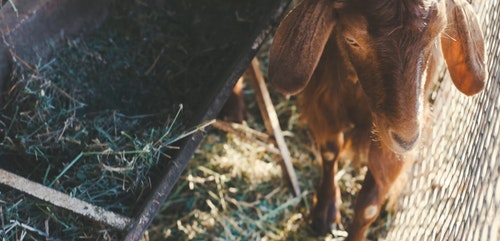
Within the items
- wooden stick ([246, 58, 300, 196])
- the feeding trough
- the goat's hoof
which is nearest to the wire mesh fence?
the goat's hoof

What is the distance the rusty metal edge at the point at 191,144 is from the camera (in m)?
3.24

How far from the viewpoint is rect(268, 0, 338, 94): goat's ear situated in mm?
3139

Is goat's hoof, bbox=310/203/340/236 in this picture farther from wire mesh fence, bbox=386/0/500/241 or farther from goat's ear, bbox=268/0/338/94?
goat's ear, bbox=268/0/338/94

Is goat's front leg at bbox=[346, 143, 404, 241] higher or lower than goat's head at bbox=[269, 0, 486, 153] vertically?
lower

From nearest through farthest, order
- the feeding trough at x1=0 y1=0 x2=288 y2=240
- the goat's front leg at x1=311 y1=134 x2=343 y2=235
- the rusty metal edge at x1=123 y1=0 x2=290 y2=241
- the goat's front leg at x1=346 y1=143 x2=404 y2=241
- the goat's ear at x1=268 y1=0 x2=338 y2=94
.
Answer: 1. the goat's ear at x1=268 y1=0 x2=338 y2=94
2. the rusty metal edge at x1=123 y1=0 x2=290 y2=241
3. the feeding trough at x1=0 y1=0 x2=288 y2=240
4. the goat's front leg at x1=346 y1=143 x2=404 y2=241
5. the goat's front leg at x1=311 y1=134 x2=343 y2=235

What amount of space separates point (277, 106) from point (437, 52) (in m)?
1.90

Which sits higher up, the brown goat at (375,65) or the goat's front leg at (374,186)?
the brown goat at (375,65)

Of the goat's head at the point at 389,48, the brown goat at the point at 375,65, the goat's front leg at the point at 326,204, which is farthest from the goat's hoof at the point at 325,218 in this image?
the goat's head at the point at 389,48

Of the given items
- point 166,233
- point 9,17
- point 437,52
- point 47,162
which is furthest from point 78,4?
point 437,52

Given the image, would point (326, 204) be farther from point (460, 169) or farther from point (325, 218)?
point (460, 169)

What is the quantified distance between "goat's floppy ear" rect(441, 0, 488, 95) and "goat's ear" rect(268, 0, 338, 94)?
0.56m

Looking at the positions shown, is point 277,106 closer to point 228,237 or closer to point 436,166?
point 228,237

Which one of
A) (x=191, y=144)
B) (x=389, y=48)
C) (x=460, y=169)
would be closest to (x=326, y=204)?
(x=460, y=169)

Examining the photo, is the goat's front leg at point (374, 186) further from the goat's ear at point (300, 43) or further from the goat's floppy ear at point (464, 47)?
the goat's ear at point (300, 43)
